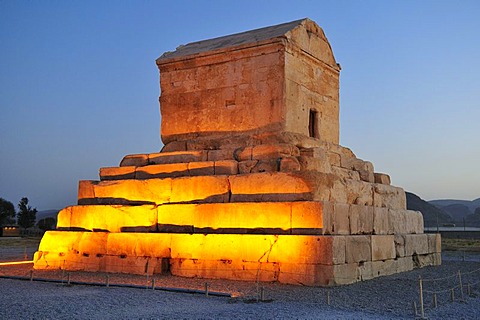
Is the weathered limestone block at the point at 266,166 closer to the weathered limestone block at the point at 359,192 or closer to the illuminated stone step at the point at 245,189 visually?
the illuminated stone step at the point at 245,189

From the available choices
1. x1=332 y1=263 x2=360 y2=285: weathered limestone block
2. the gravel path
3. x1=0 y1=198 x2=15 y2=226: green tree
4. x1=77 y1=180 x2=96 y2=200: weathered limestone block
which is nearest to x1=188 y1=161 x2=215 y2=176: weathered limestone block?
the gravel path

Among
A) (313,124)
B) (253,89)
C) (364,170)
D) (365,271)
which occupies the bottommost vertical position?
(365,271)

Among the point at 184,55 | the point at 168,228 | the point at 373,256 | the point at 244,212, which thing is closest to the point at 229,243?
the point at 244,212

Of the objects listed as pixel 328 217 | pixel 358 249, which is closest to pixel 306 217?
pixel 328 217

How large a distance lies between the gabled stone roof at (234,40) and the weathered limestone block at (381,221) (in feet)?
13.2

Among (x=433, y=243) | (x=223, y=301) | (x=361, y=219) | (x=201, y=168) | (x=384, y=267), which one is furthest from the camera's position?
(x=433, y=243)

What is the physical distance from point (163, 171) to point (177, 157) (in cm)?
42

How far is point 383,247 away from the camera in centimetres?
1075

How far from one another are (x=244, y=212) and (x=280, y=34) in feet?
12.2

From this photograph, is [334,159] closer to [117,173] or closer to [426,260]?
[426,260]

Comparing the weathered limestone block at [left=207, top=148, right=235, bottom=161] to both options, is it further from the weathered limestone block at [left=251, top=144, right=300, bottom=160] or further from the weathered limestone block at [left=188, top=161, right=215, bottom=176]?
the weathered limestone block at [left=251, top=144, right=300, bottom=160]

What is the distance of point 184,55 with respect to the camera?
40.0 feet

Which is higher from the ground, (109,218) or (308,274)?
(109,218)

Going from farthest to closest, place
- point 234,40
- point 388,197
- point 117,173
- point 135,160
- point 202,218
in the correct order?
point 388,197 → point 135,160 → point 117,173 → point 234,40 → point 202,218
